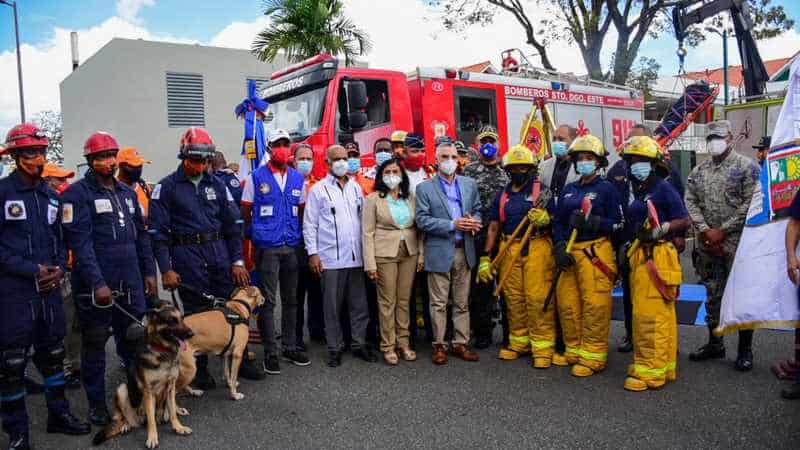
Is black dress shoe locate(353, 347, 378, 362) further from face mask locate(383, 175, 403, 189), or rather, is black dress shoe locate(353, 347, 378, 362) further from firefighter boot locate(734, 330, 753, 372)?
firefighter boot locate(734, 330, 753, 372)

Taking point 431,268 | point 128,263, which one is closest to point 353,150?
point 431,268

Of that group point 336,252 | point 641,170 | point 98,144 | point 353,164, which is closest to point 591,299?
point 641,170

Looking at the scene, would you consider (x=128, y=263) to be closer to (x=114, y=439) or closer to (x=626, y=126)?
(x=114, y=439)

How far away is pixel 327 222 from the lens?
5.87 metres

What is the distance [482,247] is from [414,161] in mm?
1107

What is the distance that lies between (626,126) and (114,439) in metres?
12.6

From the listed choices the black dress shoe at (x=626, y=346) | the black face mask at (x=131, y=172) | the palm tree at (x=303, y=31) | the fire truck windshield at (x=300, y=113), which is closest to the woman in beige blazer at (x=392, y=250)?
the black dress shoe at (x=626, y=346)

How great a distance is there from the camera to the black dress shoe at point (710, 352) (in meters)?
5.53

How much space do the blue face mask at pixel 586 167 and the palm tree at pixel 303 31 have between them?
42.2 feet

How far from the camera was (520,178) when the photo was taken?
5844 millimetres

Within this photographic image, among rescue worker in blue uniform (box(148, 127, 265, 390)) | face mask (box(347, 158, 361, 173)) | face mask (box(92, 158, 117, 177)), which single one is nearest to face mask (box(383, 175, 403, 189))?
→ face mask (box(347, 158, 361, 173))

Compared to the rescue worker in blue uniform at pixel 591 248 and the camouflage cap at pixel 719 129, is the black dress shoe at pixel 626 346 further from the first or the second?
the camouflage cap at pixel 719 129

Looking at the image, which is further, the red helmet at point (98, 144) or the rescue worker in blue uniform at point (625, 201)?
the rescue worker in blue uniform at point (625, 201)

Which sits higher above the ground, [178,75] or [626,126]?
[178,75]
